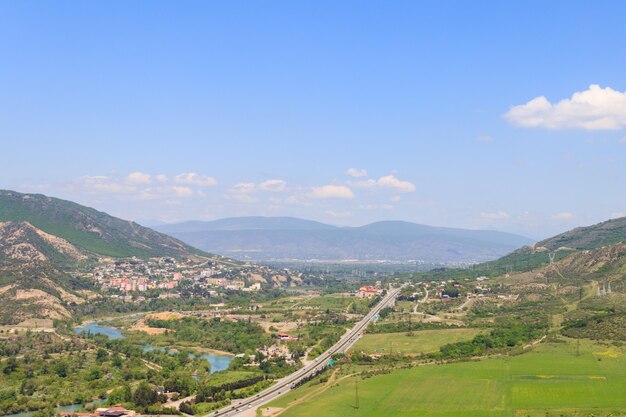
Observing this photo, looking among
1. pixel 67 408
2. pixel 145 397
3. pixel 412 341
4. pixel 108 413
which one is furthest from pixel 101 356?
pixel 412 341

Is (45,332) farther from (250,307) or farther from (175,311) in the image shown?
(250,307)

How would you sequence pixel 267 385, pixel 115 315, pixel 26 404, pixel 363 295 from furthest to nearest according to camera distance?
1. pixel 363 295
2. pixel 115 315
3. pixel 267 385
4. pixel 26 404

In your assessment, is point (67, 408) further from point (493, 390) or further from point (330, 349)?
point (493, 390)

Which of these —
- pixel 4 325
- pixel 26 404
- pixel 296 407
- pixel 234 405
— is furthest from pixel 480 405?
pixel 4 325

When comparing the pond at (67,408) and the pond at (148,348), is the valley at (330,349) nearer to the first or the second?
the pond at (67,408)

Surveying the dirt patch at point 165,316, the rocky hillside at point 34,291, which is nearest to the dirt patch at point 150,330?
the dirt patch at point 165,316
